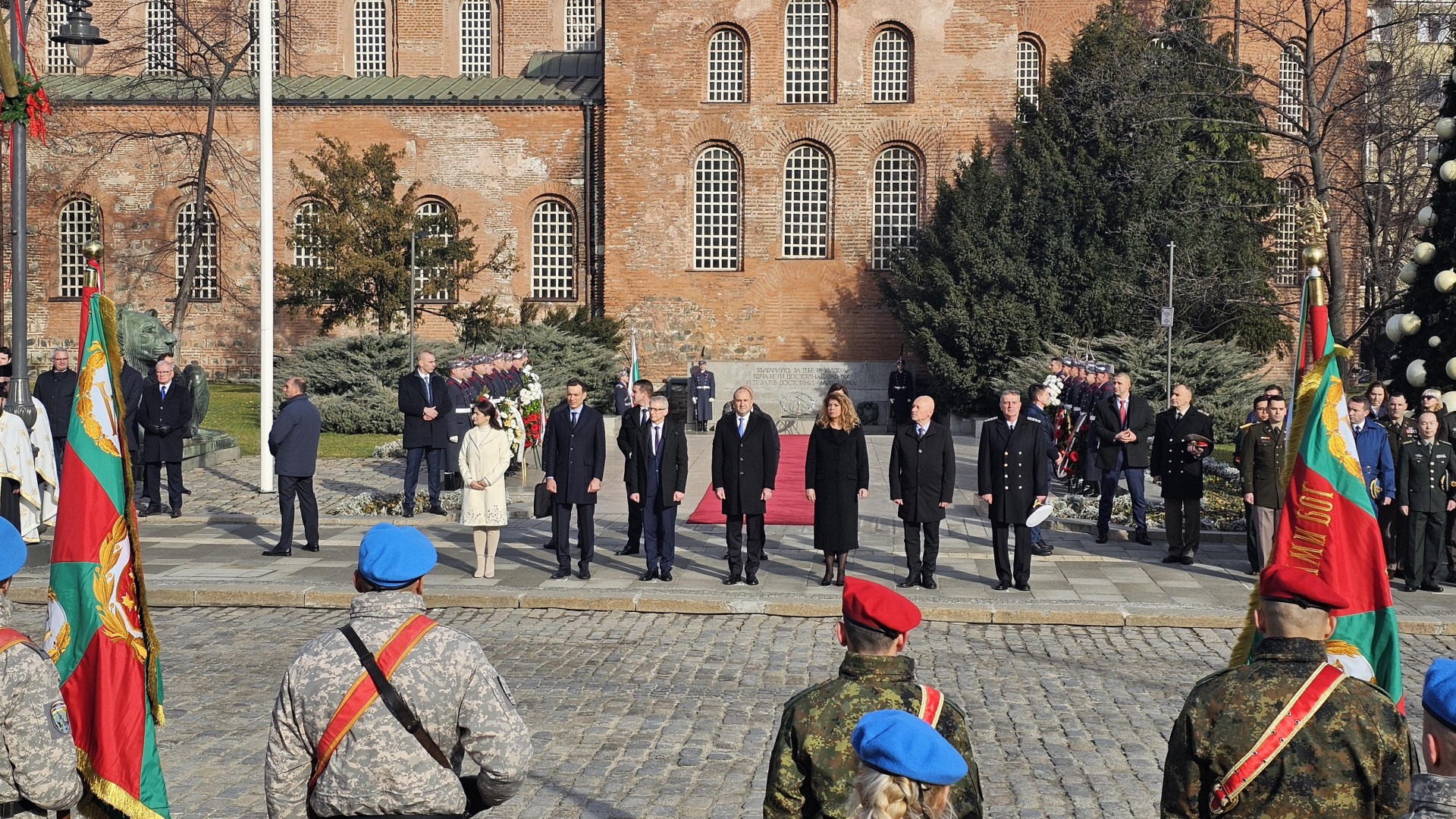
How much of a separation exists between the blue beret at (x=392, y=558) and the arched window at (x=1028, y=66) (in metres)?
36.3

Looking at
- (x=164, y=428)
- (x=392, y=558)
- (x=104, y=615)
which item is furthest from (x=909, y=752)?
(x=164, y=428)

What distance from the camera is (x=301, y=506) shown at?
46.1 ft

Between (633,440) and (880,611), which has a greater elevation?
(633,440)

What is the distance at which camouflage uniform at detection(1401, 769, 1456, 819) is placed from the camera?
3.06 meters

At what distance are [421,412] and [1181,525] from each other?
8.58 metres

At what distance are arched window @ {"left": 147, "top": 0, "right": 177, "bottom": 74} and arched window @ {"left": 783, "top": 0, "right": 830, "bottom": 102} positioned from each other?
18257 millimetres

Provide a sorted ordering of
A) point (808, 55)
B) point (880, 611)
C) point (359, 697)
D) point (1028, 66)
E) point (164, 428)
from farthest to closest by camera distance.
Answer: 1. point (1028, 66)
2. point (808, 55)
3. point (164, 428)
4. point (359, 697)
5. point (880, 611)

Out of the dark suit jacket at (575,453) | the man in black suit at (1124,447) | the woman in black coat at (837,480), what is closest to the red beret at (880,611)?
the woman in black coat at (837,480)

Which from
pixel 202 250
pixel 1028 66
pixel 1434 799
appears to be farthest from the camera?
pixel 202 250

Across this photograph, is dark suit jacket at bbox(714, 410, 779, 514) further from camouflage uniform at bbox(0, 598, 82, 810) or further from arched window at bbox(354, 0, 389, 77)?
arched window at bbox(354, 0, 389, 77)

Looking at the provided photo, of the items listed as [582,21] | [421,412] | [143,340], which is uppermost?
[582,21]

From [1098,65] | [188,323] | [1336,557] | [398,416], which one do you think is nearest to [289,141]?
[188,323]

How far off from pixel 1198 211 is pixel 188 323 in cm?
2766

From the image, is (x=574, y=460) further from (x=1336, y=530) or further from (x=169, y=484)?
(x=1336, y=530)
